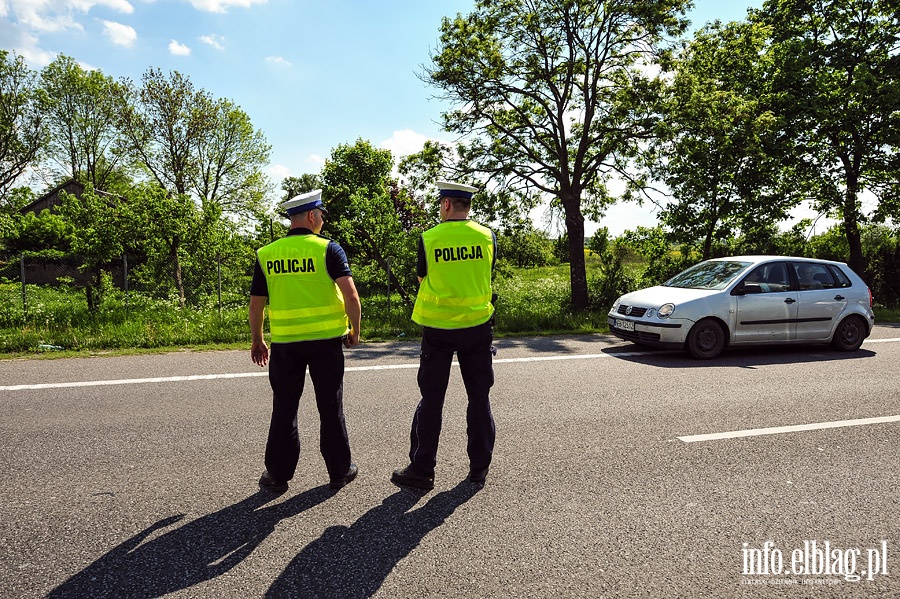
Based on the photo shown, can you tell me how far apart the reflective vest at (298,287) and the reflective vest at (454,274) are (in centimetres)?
67

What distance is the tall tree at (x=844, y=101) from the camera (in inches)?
728

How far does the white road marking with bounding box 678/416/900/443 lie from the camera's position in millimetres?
4785

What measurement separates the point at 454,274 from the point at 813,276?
8.07 metres

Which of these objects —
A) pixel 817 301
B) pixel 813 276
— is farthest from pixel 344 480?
pixel 813 276

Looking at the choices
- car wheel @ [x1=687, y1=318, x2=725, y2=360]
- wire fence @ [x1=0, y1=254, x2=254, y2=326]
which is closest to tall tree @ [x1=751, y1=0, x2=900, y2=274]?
car wheel @ [x1=687, y1=318, x2=725, y2=360]

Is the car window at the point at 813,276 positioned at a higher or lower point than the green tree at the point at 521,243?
lower

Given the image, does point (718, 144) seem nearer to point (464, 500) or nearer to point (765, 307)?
point (765, 307)

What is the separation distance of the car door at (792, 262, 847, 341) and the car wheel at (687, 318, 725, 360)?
1.53 metres

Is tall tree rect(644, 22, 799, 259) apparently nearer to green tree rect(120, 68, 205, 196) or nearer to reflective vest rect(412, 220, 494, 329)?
reflective vest rect(412, 220, 494, 329)

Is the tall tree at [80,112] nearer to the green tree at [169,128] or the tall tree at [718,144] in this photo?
the green tree at [169,128]

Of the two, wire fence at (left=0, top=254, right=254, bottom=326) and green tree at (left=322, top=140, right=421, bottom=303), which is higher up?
green tree at (left=322, top=140, right=421, bottom=303)

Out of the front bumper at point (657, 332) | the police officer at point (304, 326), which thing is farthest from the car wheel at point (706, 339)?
the police officer at point (304, 326)

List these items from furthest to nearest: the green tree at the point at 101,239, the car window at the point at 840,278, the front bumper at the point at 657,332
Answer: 1. the green tree at the point at 101,239
2. the car window at the point at 840,278
3. the front bumper at the point at 657,332

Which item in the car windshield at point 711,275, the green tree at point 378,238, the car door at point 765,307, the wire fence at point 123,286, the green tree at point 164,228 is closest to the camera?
the car door at point 765,307
